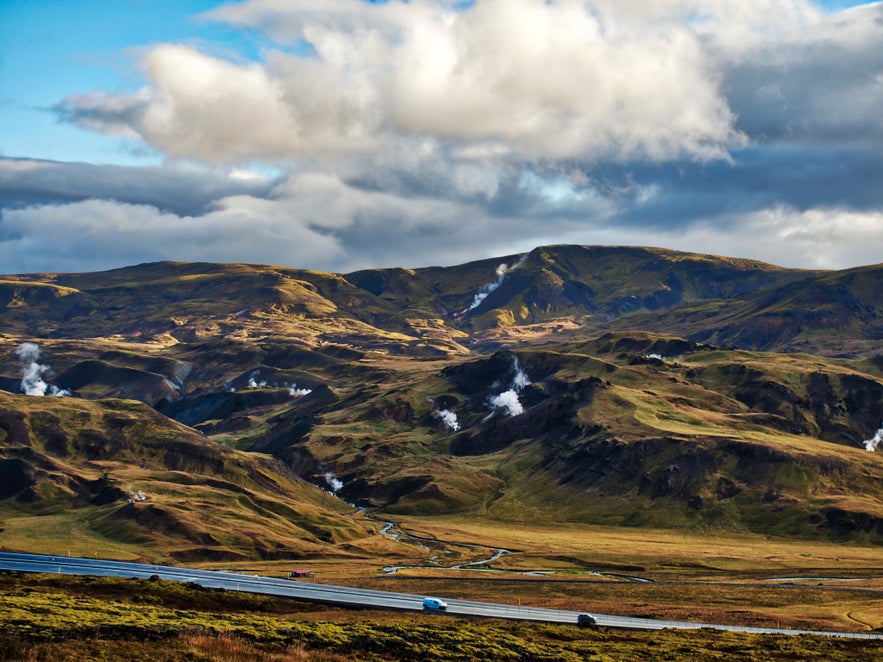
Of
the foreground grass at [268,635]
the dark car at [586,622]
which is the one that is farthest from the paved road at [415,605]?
the foreground grass at [268,635]

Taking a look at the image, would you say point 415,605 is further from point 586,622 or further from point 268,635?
point 268,635

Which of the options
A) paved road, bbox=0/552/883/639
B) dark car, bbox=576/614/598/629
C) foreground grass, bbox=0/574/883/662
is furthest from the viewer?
paved road, bbox=0/552/883/639

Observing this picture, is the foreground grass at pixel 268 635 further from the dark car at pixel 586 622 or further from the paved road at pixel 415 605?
the paved road at pixel 415 605

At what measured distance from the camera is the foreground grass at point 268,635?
71.8 m

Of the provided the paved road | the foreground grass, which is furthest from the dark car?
the foreground grass

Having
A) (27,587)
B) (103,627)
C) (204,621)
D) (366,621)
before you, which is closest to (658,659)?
(366,621)

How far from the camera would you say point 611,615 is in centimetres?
13988

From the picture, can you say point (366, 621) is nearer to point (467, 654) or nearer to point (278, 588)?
point (467, 654)

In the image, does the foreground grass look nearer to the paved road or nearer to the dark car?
the dark car

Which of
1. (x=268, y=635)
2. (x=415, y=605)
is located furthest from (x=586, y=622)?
(x=268, y=635)

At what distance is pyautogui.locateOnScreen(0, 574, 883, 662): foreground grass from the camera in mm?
71812

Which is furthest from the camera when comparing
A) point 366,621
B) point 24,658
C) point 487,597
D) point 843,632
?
point 487,597

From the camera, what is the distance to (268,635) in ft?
266

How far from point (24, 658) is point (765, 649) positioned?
72393mm
